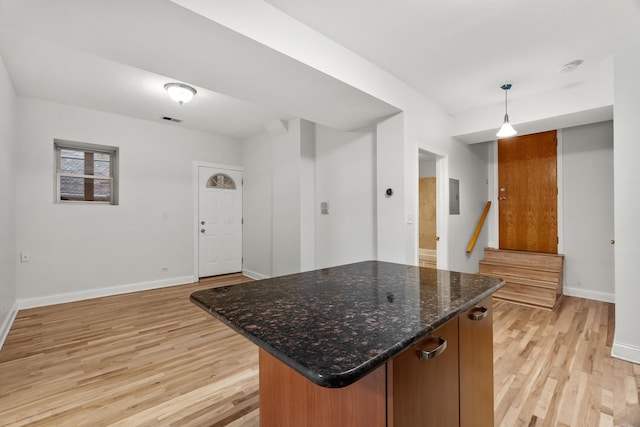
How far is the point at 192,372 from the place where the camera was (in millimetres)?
2236

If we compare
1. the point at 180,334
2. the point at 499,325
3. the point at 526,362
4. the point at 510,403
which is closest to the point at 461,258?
the point at 499,325

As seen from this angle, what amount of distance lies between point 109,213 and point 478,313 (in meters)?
4.87

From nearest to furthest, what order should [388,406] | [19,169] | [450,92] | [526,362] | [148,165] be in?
1. [388,406]
2. [526,362]
3. [450,92]
4. [19,169]
5. [148,165]

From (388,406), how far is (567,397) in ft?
6.33

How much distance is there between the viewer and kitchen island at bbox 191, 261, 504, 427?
2.39 ft

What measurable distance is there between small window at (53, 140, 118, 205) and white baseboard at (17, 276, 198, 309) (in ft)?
4.21

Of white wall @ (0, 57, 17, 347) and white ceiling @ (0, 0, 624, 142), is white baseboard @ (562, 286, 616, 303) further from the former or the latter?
white wall @ (0, 57, 17, 347)

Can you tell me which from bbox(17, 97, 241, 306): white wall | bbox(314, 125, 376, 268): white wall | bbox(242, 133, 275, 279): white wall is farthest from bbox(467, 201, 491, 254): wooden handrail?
bbox(17, 97, 241, 306): white wall

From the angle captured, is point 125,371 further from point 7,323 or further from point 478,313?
point 478,313

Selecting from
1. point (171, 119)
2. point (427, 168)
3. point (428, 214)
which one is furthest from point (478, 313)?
point (427, 168)

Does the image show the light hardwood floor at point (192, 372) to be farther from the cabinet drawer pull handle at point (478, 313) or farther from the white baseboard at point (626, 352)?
the cabinet drawer pull handle at point (478, 313)

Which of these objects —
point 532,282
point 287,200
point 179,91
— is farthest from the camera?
point 287,200

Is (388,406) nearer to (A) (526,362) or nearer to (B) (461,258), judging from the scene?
(A) (526,362)

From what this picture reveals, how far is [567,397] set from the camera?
1.89 m
